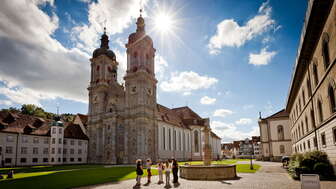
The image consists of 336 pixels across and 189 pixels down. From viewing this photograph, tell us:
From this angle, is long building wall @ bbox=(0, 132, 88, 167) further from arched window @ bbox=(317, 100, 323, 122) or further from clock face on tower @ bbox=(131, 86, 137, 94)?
arched window @ bbox=(317, 100, 323, 122)

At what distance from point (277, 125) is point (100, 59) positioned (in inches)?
1758

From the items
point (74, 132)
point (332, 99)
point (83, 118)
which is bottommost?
point (74, 132)

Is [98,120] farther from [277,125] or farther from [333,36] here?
[333,36]

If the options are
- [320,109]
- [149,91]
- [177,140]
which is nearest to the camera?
[320,109]

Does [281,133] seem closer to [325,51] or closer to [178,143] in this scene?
[178,143]

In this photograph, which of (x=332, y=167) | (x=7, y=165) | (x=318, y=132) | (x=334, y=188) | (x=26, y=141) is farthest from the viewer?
(x=26, y=141)

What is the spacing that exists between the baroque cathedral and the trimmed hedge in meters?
35.0

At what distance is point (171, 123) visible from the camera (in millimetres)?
60656

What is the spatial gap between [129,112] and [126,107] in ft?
4.98

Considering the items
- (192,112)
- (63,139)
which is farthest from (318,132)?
(192,112)

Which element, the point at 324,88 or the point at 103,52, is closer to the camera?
the point at 324,88

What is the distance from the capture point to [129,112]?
2016 inches

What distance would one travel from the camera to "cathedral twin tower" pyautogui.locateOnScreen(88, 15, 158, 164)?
49375mm

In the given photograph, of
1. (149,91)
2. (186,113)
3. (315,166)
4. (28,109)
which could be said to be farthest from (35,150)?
(315,166)
